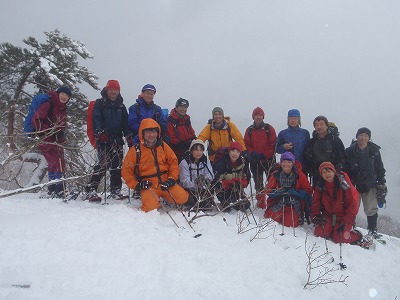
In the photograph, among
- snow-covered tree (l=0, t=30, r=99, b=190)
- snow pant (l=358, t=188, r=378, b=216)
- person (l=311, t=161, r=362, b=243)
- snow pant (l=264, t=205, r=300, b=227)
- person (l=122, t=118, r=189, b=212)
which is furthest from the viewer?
snow-covered tree (l=0, t=30, r=99, b=190)

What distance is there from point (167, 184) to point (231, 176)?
160 cm

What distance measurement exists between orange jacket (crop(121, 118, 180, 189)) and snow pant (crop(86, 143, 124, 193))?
0.48 m

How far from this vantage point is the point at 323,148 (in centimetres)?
648

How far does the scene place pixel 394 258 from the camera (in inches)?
222

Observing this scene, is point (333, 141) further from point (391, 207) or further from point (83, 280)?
point (391, 207)

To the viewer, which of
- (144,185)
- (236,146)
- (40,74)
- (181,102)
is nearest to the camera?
(144,185)

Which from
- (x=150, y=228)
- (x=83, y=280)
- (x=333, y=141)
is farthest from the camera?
(x=333, y=141)

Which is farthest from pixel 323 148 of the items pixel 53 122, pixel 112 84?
pixel 53 122

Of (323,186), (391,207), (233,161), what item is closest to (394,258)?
(323,186)

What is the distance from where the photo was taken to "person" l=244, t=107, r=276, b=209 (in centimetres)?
712

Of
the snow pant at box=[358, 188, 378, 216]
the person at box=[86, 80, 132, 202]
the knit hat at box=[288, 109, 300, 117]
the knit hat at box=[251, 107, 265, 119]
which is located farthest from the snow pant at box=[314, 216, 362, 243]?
the person at box=[86, 80, 132, 202]

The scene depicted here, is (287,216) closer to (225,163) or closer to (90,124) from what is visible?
(225,163)

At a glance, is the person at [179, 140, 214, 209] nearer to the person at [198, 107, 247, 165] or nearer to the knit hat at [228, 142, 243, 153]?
the knit hat at [228, 142, 243, 153]

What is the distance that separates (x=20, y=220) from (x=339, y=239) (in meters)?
5.47
